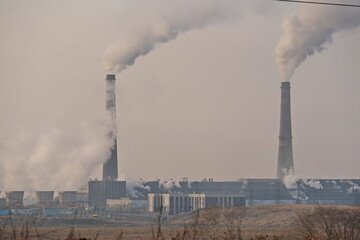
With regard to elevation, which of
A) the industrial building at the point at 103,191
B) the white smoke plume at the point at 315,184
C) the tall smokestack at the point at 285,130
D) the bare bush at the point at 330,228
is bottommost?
the bare bush at the point at 330,228

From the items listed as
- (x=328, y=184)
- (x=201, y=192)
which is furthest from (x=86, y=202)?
(x=328, y=184)

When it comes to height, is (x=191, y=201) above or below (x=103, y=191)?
below

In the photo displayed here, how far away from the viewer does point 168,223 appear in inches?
2662

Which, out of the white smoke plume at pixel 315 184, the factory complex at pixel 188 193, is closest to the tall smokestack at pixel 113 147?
the factory complex at pixel 188 193

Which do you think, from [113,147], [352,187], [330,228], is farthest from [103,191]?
[330,228]

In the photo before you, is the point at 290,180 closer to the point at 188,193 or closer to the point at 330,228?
the point at 188,193

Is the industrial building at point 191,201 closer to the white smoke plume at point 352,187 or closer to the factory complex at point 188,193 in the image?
the factory complex at point 188,193

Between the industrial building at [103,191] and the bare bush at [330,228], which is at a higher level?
the industrial building at [103,191]

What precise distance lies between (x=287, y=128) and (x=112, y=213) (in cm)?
1877

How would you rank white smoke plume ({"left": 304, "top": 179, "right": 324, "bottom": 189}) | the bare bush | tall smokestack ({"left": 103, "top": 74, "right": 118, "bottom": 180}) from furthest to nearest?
white smoke plume ({"left": 304, "top": 179, "right": 324, "bottom": 189}) → tall smokestack ({"left": 103, "top": 74, "right": 118, "bottom": 180}) → the bare bush

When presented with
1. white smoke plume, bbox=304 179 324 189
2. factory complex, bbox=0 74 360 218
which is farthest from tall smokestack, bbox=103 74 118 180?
white smoke plume, bbox=304 179 324 189

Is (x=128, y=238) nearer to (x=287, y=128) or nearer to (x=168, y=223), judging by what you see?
(x=168, y=223)

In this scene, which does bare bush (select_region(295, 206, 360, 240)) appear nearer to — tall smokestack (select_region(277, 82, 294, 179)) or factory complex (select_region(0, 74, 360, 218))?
Answer: factory complex (select_region(0, 74, 360, 218))

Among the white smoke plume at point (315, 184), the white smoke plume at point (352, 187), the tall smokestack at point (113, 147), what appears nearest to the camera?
the tall smokestack at point (113, 147)
